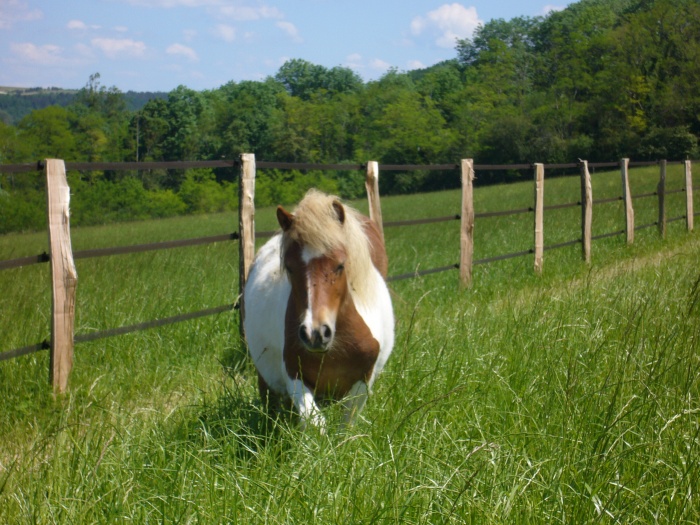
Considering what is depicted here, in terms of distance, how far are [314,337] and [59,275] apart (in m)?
2.03

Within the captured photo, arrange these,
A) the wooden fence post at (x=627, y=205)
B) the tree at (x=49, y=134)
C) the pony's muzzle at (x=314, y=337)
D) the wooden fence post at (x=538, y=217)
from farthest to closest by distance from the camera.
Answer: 1. the tree at (x=49, y=134)
2. the wooden fence post at (x=627, y=205)
3. the wooden fence post at (x=538, y=217)
4. the pony's muzzle at (x=314, y=337)

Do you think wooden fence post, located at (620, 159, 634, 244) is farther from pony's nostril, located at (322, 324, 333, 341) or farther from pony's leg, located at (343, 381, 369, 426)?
pony's nostril, located at (322, 324, 333, 341)

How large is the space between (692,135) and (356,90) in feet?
166

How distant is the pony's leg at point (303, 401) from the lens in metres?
2.82

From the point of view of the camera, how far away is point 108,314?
541 centimetres

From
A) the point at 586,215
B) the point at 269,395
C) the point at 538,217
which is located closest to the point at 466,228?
the point at 538,217

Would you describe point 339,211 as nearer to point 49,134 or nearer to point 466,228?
point 466,228

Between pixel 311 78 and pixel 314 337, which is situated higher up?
pixel 311 78

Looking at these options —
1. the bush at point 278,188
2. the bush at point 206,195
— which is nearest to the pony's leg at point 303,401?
the bush at point 278,188

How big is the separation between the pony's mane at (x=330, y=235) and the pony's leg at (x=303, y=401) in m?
0.50

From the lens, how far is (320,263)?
Answer: 2916 millimetres

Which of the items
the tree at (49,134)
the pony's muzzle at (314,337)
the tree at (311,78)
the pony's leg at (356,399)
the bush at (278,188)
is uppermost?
the tree at (311,78)

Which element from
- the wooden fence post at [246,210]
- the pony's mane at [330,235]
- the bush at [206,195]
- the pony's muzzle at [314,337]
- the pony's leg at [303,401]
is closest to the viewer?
the pony's muzzle at [314,337]

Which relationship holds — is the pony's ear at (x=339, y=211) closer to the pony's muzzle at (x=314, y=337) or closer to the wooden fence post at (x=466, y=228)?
the pony's muzzle at (x=314, y=337)
